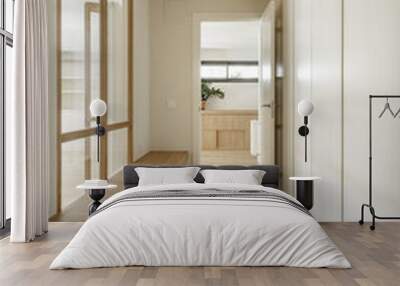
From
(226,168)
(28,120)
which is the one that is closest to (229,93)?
(226,168)

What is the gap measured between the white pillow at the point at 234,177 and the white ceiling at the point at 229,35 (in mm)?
5629

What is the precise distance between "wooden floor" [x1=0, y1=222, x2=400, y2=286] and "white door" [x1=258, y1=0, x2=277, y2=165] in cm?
340

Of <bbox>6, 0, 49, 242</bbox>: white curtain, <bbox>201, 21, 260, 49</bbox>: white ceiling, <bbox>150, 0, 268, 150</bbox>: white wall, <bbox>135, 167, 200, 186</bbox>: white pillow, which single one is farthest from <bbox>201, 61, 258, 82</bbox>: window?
<bbox>6, 0, 49, 242</bbox>: white curtain

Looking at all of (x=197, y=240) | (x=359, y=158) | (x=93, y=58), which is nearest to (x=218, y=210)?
(x=197, y=240)

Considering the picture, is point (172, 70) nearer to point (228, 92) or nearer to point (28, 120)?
point (28, 120)

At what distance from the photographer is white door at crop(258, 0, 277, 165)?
772cm

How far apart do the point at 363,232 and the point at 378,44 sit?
174 cm

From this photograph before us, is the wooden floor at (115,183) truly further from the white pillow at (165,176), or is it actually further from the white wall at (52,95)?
the white pillow at (165,176)

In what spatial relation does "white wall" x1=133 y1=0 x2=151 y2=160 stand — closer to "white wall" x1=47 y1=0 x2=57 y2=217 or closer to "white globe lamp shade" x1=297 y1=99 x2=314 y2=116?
"white wall" x1=47 y1=0 x2=57 y2=217

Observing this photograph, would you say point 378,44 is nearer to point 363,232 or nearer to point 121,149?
point 363,232

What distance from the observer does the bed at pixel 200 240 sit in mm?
4098

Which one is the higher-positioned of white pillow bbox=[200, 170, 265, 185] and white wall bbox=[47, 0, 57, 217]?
white wall bbox=[47, 0, 57, 217]

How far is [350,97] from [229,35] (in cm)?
714

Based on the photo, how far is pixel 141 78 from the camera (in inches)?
354
